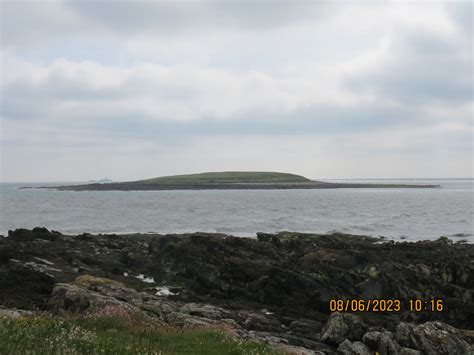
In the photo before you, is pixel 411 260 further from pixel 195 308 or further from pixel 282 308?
pixel 195 308

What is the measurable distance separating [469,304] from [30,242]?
30.5 metres

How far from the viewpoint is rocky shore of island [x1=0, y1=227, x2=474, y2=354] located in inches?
547

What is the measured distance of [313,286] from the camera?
21.2 m

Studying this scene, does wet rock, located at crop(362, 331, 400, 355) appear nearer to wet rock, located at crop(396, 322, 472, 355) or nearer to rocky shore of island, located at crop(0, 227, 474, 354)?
rocky shore of island, located at crop(0, 227, 474, 354)

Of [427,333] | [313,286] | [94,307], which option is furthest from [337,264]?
[94,307]

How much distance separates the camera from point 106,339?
843 cm
